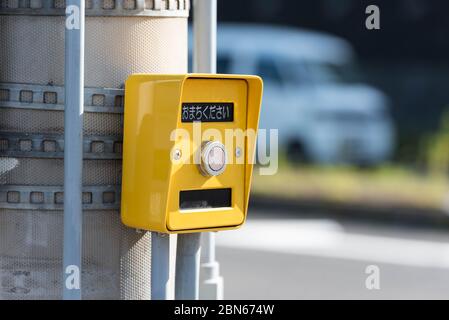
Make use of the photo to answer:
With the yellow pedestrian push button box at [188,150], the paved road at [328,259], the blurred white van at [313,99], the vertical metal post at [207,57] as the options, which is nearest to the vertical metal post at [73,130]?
the yellow pedestrian push button box at [188,150]

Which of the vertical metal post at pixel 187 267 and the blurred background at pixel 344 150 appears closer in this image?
the vertical metal post at pixel 187 267

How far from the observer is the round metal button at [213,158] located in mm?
3658

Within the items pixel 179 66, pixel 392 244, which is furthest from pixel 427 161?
pixel 179 66

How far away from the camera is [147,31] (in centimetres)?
386

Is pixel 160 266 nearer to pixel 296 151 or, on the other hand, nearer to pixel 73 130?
pixel 73 130

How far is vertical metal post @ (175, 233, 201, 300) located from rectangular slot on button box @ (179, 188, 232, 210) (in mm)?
108

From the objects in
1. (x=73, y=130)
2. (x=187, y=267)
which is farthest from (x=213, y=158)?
(x=73, y=130)

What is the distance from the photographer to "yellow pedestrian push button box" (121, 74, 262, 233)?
11.8 feet

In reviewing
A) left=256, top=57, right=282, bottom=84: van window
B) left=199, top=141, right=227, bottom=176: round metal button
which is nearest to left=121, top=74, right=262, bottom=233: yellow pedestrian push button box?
left=199, top=141, right=227, bottom=176: round metal button

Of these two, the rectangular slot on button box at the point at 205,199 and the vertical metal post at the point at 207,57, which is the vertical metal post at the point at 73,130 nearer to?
the rectangular slot on button box at the point at 205,199

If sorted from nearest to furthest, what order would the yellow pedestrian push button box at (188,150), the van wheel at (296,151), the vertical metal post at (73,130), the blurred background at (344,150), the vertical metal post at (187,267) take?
the vertical metal post at (73,130) < the yellow pedestrian push button box at (188,150) < the vertical metal post at (187,267) < the blurred background at (344,150) < the van wheel at (296,151)

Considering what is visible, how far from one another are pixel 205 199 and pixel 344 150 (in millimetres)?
12364

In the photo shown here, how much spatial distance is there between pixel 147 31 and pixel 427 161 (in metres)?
10.7

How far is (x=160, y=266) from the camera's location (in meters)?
3.68
